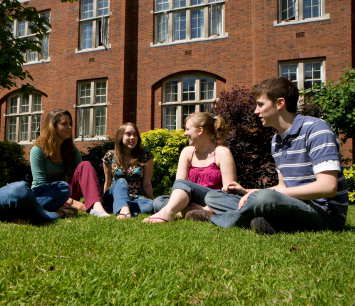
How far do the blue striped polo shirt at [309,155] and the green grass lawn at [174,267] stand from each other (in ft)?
1.01

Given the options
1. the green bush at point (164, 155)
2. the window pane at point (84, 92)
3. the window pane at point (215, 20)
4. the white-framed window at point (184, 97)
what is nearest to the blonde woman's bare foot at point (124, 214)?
the green bush at point (164, 155)

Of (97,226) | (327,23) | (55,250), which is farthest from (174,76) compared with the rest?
(55,250)

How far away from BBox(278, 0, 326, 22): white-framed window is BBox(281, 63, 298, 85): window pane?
151cm

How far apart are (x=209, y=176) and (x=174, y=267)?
2.45 metres

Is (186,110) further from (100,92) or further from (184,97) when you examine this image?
(100,92)

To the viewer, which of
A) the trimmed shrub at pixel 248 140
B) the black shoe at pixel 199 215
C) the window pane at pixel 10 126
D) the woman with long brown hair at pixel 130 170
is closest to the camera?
the black shoe at pixel 199 215

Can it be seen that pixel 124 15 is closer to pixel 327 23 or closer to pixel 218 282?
pixel 327 23

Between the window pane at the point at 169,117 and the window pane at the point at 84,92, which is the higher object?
the window pane at the point at 84,92

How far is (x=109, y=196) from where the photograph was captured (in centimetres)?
533

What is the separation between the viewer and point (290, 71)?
513 inches

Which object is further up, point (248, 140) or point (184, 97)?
point (184, 97)

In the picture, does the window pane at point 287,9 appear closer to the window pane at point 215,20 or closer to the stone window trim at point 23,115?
the window pane at point 215,20

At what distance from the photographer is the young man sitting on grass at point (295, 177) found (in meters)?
3.10

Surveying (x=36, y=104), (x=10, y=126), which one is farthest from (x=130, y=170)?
(x=10, y=126)
